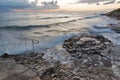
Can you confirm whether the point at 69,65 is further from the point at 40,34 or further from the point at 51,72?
the point at 40,34

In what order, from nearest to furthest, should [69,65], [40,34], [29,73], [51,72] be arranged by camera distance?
[29,73], [51,72], [69,65], [40,34]

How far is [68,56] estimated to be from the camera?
34.5 ft

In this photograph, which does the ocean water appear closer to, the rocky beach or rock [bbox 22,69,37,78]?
the rocky beach

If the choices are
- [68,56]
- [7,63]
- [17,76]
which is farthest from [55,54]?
[17,76]

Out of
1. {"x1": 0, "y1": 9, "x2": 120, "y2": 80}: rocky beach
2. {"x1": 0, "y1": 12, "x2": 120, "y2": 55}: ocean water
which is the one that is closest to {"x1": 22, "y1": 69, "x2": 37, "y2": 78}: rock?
{"x1": 0, "y1": 9, "x2": 120, "y2": 80}: rocky beach

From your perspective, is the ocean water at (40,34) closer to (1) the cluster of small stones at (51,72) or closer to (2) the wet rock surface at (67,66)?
(2) the wet rock surface at (67,66)

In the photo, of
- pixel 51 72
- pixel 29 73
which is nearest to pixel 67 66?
pixel 51 72

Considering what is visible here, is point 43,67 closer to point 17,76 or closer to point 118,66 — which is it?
point 17,76

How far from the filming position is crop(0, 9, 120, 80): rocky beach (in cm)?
744

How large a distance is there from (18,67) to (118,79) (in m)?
4.39

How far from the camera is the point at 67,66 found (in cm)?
Result: 883

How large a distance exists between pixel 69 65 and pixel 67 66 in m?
0.19

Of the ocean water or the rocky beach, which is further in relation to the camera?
the ocean water

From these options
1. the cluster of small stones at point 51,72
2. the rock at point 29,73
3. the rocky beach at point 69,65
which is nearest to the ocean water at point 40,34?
the rocky beach at point 69,65
